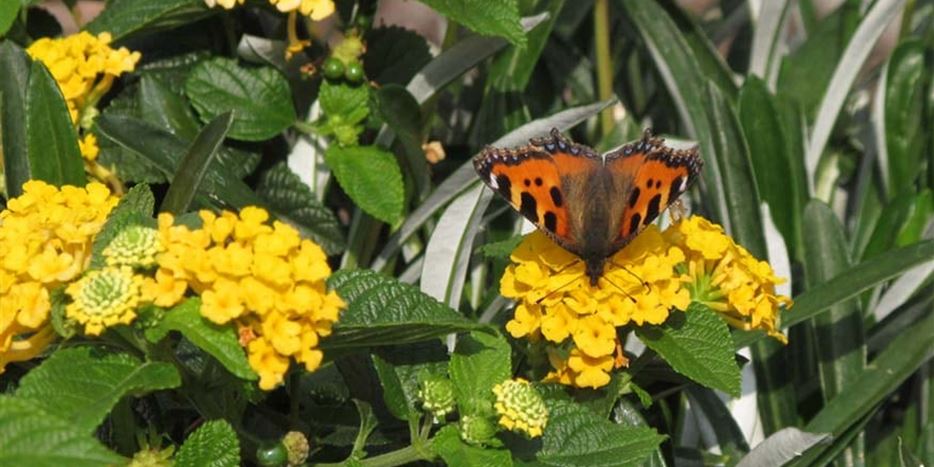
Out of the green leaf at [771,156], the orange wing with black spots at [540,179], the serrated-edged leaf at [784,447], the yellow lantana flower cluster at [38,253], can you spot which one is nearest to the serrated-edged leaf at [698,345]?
the orange wing with black spots at [540,179]

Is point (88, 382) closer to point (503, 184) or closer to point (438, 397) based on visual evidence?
point (438, 397)

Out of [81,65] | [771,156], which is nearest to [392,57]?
[81,65]

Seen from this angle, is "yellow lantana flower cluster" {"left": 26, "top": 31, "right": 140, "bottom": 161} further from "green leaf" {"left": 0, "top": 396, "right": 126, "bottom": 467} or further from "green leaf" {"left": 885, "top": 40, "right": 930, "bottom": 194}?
"green leaf" {"left": 885, "top": 40, "right": 930, "bottom": 194}

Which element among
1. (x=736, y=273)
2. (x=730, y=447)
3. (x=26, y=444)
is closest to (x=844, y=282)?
(x=730, y=447)

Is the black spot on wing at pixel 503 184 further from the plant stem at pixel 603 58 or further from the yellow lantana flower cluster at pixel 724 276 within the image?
the plant stem at pixel 603 58

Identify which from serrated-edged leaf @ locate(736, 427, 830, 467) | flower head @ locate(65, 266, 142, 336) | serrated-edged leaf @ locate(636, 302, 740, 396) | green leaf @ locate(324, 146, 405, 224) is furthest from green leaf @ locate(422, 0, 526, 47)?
flower head @ locate(65, 266, 142, 336)

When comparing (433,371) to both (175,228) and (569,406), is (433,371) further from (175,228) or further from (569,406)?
(175,228)
